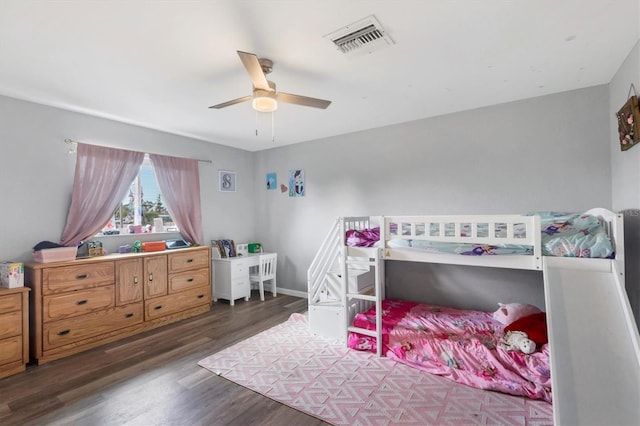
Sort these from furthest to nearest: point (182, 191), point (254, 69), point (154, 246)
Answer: point (182, 191) < point (154, 246) < point (254, 69)

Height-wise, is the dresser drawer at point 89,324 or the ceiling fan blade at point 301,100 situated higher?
the ceiling fan blade at point 301,100

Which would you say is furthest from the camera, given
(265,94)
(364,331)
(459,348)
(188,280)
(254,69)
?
(188,280)

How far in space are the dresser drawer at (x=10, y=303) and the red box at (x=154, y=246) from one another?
1247mm

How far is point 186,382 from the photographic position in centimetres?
243

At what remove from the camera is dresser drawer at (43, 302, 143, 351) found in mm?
2832

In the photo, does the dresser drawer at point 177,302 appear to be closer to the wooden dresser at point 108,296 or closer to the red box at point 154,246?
the wooden dresser at point 108,296

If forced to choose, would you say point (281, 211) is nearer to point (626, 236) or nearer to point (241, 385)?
point (241, 385)

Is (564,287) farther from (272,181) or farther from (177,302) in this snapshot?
(272,181)

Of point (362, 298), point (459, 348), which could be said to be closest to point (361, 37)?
point (362, 298)

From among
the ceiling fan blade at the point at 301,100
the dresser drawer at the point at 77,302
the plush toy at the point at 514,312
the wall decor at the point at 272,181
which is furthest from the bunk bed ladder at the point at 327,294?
the dresser drawer at the point at 77,302

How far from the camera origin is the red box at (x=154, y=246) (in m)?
3.76

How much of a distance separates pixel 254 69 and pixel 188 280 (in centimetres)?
304

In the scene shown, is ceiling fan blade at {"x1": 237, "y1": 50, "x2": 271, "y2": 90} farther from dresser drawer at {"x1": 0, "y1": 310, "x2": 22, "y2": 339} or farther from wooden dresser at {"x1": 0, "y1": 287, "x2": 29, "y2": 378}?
dresser drawer at {"x1": 0, "y1": 310, "x2": 22, "y2": 339}

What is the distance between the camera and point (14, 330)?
8.48 ft
